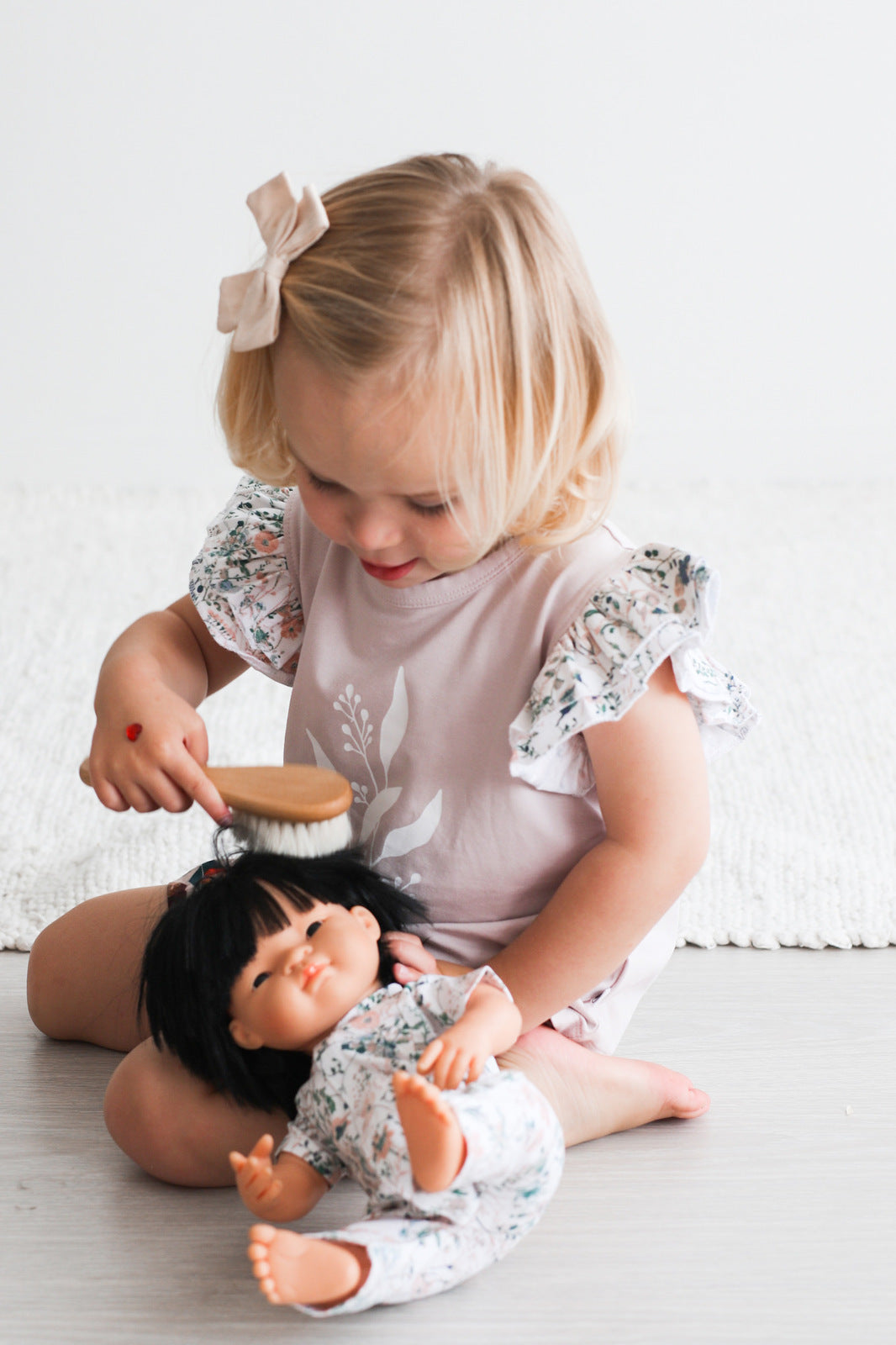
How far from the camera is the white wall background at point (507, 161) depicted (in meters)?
1.66

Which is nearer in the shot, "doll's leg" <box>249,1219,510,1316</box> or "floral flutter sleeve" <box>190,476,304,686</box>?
"doll's leg" <box>249,1219,510,1316</box>

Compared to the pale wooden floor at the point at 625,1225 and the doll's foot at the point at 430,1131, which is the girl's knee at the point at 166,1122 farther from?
the doll's foot at the point at 430,1131

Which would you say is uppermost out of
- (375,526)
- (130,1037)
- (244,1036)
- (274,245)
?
(274,245)

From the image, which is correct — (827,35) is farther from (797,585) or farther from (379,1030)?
(379,1030)

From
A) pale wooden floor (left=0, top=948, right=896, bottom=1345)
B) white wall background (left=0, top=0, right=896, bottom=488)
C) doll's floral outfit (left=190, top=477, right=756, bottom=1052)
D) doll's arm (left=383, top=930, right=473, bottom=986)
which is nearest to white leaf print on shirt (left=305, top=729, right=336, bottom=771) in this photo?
doll's floral outfit (left=190, top=477, right=756, bottom=1052)

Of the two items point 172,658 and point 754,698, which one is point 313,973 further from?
point 754,698

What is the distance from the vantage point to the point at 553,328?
0.62 metres

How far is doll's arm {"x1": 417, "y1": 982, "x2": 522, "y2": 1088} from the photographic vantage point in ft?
1.84

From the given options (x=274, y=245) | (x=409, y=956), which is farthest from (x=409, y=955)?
(x=274, y=245)

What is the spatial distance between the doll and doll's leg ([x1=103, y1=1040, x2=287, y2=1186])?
0.01 m

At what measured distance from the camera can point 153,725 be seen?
74cm

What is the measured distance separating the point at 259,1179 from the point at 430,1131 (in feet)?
0.35

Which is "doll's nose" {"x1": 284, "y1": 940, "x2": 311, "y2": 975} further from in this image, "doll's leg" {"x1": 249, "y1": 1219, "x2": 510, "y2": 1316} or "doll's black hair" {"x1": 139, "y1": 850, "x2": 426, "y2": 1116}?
"doll's leg" {"x1": 249, "y1": 1219, "x2": 510, "y2": 1316}

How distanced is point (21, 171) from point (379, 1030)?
1467mm
